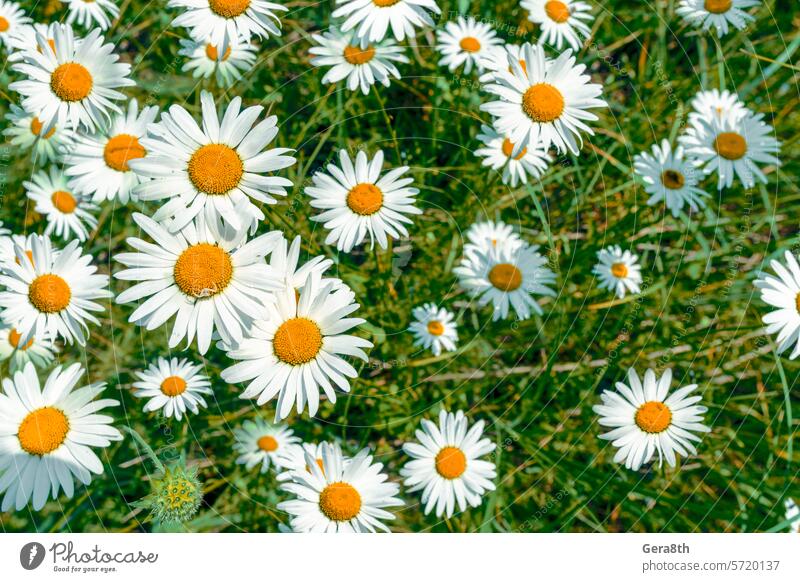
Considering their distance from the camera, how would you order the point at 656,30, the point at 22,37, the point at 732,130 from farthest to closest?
the point at 656,30 < the point at 732,130 < the point at 22,37

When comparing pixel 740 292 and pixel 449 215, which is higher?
pixel 449 215

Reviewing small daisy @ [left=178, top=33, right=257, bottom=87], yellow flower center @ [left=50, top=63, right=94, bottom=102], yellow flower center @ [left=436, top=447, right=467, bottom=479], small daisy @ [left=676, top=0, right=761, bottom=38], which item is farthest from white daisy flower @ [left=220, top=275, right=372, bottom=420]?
small daisy @ [left=676, top=0, right=761, bottom=38]

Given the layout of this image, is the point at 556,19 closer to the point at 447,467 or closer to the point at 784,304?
the point at 784,304

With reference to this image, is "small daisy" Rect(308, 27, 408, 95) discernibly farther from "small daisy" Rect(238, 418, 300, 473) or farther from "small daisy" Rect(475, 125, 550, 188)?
"small daisy" Rect(238, 418, 300, 473)

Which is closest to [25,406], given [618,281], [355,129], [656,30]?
[355,129]
